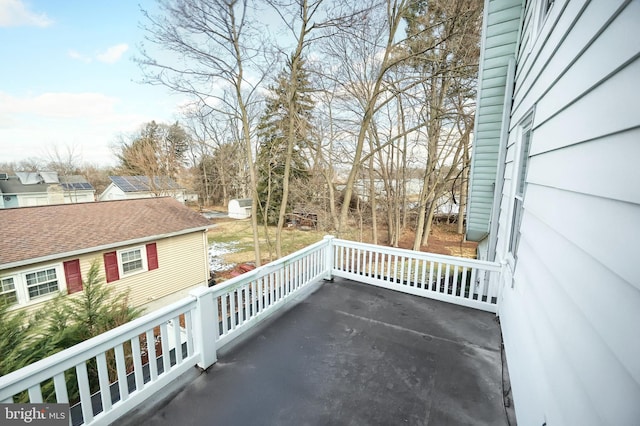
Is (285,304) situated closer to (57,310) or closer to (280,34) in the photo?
(57,310)

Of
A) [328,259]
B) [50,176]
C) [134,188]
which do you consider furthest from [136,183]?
[328,259]

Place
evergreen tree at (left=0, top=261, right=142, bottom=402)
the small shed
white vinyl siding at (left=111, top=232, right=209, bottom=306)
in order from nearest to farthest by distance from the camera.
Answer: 1. evergreen tree at (left=0, top=261, right=142, bottom=402)
2. white vinyl siding at (left=111, top=232, right=209, bottom=306)
3. the small shed

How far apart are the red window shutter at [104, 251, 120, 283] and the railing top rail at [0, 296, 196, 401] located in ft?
25.3

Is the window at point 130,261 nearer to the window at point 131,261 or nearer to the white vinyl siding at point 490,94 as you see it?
the window at point 131,261

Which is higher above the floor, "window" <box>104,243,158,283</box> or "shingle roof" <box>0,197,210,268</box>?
"shingle roof" <box>0,197,210,268</box>

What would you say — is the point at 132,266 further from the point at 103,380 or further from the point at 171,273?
the point at 103,380

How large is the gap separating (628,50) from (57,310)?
493 cm

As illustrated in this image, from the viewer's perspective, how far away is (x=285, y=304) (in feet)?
12.5

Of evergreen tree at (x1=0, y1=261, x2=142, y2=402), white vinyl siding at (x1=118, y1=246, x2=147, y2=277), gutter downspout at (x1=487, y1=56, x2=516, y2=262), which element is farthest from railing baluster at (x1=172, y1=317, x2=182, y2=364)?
white vinyl siding at (x1=118, y1=246, x2=147, y2=277)

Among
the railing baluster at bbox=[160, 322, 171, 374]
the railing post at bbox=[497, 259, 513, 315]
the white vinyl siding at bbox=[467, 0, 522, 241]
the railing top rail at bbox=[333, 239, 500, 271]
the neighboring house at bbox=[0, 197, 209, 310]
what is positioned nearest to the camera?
the railing baluster at bbox=[160, 322, 171, 374]

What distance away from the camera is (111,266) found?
8.21m

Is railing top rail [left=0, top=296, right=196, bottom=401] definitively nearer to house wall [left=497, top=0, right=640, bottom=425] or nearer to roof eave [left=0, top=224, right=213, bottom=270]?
house wall [left=497, top=0, right=640, bottom=425]

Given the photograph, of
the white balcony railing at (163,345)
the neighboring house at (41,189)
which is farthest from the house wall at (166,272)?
the neighboring house at (41,189)

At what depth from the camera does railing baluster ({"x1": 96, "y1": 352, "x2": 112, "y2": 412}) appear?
6.04 feet
